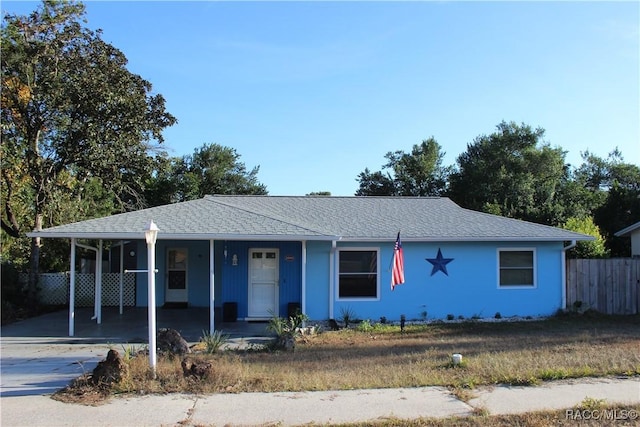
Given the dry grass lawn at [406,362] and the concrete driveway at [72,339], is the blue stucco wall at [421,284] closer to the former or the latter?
the concrete driveway at [72,339]

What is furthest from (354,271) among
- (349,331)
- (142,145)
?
(142,145)

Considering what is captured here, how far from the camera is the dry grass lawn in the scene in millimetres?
7477

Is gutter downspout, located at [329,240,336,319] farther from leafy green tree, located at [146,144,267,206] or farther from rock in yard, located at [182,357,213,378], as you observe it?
leafy green tree, located at [146,144,267,206]

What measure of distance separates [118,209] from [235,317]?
15420mm

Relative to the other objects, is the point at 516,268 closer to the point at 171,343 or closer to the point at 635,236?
the point at 635,236

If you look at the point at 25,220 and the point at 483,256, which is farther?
the point at 25,220

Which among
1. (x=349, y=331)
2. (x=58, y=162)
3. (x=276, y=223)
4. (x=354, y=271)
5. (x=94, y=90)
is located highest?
(x=94, y=90)

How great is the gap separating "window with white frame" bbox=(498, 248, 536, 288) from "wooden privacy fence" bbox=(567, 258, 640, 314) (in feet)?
4.38

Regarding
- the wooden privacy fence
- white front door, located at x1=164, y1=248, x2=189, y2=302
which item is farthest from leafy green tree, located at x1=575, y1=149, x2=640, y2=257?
white front door, located at x1=164, y1=248, x2=189, y2=302

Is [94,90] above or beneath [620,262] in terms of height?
above

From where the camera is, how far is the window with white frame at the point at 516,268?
51.8 ft

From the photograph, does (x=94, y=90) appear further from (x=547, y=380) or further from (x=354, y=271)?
(x=547, y=380)

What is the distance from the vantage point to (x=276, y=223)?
46.4 ft

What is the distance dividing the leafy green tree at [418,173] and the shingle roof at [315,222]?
20.9m
